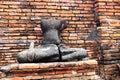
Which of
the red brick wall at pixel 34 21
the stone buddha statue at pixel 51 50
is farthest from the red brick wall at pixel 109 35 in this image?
the stone buddha statue at pixel 51 50

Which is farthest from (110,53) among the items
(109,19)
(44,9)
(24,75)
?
(24,75)

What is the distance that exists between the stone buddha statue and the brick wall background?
26cm

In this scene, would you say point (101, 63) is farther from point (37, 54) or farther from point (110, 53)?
point (37, 54)

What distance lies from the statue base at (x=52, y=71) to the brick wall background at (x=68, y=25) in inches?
37.2

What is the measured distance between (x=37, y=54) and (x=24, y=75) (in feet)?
1.33

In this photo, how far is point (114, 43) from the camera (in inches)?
214

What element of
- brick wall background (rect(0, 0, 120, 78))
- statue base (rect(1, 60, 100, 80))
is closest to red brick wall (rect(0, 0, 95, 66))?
brick wall background (rect(0, 0, 120, 78))

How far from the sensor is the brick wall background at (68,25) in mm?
5109

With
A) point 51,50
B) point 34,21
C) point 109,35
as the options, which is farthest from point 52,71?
point 109,35

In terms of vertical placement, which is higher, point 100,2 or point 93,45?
point 100,2

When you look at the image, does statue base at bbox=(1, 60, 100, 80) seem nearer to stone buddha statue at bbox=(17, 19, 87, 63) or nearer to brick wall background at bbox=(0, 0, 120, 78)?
stone buddha statue at bbox=(17, 19, 87, 63)

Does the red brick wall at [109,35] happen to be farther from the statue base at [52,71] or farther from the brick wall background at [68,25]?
the statue base at [52,71]

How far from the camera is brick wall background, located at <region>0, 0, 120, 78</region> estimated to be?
16.8ft

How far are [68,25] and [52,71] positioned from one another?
1.51m
